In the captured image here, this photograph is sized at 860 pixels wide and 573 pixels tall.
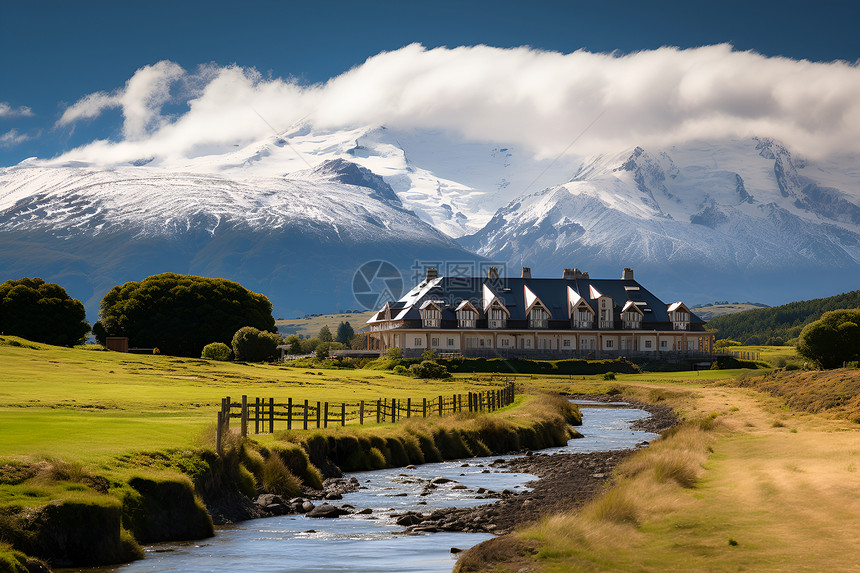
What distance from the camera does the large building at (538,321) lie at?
136 metres

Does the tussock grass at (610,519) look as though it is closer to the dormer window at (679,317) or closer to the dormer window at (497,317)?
the dormer window at (497,317)

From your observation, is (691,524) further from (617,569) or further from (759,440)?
(759,440)

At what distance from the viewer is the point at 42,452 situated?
2452cm

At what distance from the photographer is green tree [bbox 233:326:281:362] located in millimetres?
109125

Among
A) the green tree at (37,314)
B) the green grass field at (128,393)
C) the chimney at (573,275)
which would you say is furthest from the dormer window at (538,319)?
the green tree at (37,314)

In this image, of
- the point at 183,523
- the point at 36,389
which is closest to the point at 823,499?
the point at 183,523

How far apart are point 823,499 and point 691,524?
4.17 meters

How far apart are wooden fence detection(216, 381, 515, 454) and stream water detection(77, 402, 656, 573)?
6.56 m

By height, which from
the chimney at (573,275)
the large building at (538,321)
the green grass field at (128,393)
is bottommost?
the green grass field at (128,393)

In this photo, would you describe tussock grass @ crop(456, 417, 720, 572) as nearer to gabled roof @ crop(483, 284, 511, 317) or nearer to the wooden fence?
the wooden fence

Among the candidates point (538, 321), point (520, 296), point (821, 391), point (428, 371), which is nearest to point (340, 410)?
point (821, 391)

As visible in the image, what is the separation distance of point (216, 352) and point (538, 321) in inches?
2057

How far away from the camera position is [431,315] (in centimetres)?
13650

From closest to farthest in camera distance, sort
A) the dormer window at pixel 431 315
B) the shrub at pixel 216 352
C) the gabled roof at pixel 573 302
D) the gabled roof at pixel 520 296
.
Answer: the shrub at pixel 216 352 < the dormer window at pixel 431 315 < the gabled roof at pixel 573 302 < the gabled roof at pixel 520 296
